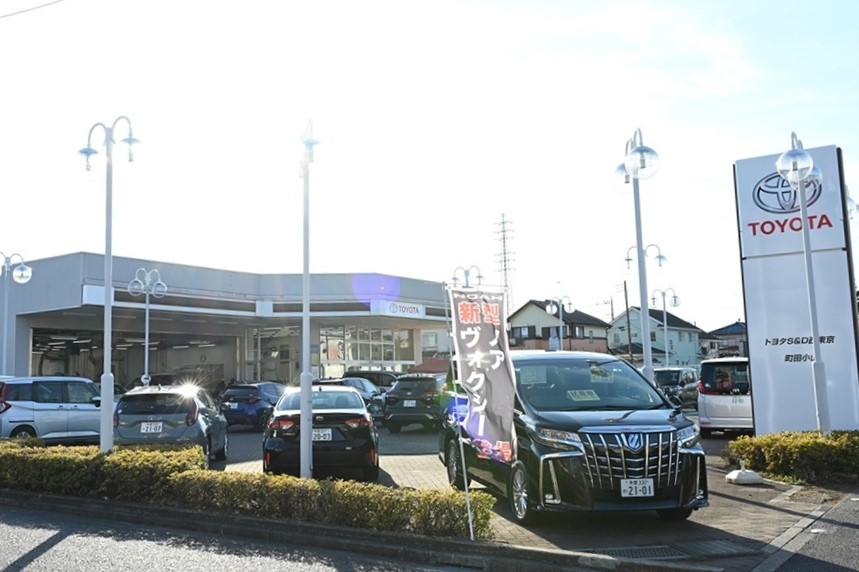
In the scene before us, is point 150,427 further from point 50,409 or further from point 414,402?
point 414,402

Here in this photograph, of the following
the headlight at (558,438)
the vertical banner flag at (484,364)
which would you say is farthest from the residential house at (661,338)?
the vertical banner flag at (484,364)

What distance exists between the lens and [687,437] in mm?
7637

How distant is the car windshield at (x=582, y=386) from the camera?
27.2 ft

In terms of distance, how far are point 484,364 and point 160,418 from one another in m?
6.85

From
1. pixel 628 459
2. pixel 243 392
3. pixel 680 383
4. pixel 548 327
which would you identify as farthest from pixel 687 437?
pixel 548 327

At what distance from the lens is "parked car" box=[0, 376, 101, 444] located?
14469 millimetres

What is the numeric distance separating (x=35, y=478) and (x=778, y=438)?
9.91 meters

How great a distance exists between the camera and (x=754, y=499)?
9016 millimetres

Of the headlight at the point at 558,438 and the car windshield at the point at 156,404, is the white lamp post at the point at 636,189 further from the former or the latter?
the car windshield at the point at 156,404

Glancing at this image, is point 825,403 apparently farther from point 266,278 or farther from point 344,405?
point 266,278

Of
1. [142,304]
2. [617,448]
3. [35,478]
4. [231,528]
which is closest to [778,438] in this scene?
[617,448]

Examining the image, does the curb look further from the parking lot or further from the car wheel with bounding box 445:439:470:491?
the car wheel with bounding box 445:439:470:491

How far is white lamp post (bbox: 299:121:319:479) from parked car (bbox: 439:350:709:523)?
248 centimetres

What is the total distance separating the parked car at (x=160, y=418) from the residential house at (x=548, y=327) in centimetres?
5258
